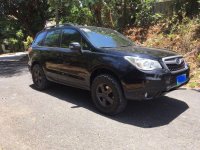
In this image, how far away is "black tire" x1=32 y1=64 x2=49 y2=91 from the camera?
7.69 m

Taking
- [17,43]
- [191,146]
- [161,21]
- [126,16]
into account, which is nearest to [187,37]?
[161,21]

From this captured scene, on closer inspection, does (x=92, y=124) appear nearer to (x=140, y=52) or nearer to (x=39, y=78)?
(x=140, y=52)

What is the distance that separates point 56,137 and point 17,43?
28057 millimetres

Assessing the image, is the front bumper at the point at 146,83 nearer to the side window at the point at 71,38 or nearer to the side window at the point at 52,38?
the side window at the point at 71,38

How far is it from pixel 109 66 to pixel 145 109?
4.09 ft

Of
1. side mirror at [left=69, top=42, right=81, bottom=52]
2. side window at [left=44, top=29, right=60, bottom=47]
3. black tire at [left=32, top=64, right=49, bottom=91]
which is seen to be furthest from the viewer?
black tire at [left=32, top=64, right=49, bottom=91]

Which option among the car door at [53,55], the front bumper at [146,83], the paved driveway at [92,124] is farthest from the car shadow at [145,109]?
the car door at [53,55]

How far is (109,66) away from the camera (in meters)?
5.41

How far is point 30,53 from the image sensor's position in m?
8.05

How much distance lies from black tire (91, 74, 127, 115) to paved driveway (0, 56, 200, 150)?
183 mm

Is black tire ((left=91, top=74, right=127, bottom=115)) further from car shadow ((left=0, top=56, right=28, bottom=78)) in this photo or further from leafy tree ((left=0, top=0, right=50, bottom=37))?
leafy tree ((left=0, top=0, right=50, bottom=37))

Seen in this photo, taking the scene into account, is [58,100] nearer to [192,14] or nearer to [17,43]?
[192,14]

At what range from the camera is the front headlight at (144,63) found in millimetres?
5105

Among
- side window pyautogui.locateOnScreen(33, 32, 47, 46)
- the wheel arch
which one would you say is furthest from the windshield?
side window pyautogui.locateOnScreen(33, 32, 47, 46)
